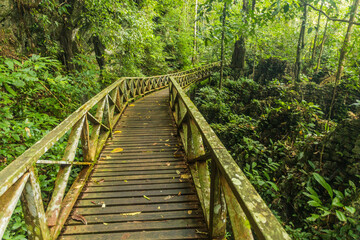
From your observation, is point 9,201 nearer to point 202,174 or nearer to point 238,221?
point 238,221

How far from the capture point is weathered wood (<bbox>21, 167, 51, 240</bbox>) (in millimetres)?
1600

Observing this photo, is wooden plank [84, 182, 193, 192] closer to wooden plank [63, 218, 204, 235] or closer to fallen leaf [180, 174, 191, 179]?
fallen leaf [180, 174, 191, 179]

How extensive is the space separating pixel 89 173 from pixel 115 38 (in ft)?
22.4

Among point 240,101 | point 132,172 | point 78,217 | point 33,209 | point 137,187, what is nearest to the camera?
point 33,209

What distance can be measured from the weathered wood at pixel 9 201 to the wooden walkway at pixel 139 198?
0.97 m

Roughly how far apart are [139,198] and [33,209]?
130 centimetres

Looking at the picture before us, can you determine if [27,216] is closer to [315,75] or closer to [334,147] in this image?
[334,147]

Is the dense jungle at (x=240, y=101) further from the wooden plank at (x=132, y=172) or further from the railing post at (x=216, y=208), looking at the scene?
the railing post at (x=216, y=208)

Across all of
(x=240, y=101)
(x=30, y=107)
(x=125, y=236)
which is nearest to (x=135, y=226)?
(x=125, y=236)

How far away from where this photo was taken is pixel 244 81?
13.0 m

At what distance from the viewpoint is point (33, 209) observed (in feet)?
5.45

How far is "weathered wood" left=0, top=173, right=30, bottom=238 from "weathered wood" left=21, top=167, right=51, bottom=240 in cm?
12

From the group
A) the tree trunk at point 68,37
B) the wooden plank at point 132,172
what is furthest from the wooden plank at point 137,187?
the tree trunk at point 68,37

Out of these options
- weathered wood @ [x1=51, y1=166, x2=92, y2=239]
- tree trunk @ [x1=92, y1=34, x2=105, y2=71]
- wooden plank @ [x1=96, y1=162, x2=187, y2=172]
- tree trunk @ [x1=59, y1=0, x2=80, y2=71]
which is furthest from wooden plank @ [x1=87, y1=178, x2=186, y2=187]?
tree trunk @ [x1=92, y1=34, x2=105, y2=71]
